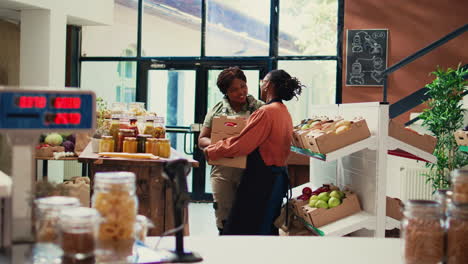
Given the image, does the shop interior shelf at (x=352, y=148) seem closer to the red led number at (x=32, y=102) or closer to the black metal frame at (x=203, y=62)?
the red led number at (x=32, y=102)

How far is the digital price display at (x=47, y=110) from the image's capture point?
1184 mm

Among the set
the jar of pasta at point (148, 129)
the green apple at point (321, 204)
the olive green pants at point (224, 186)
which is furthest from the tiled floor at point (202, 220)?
the green apple at point (321, 204)

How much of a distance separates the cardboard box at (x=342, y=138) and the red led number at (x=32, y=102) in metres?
2.55

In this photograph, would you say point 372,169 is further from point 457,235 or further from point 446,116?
point 446,116

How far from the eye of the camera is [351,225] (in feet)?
11.8

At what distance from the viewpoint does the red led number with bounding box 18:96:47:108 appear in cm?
120

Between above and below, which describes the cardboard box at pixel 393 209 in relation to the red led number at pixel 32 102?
below

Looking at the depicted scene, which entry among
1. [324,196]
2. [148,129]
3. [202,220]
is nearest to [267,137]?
[324,196]

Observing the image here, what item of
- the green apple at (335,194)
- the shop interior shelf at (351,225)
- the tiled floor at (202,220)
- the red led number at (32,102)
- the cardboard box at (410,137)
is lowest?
the tiled floor at (202,220)

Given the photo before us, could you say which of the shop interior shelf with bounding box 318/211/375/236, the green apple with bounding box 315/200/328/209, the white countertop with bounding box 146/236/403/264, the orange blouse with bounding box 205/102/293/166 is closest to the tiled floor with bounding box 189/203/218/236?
the orange blouse with bounding box 205/102/293/166

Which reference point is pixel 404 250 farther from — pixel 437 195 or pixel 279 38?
pixel 279 38

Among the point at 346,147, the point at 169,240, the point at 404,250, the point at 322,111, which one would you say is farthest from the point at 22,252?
the point at 322,111

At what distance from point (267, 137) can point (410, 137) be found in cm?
93

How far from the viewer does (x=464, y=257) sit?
1427mm
